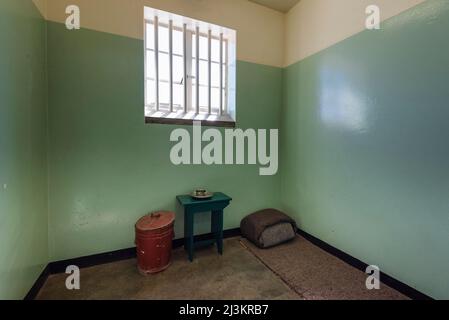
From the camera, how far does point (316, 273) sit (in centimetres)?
189

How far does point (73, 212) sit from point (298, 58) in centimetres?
321

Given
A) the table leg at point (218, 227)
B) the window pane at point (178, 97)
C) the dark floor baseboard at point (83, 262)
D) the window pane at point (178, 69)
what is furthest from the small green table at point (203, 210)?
the window pane at point (178, 69)

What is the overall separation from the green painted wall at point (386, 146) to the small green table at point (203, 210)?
46.4 inches

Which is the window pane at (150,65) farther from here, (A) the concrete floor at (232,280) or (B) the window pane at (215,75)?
(A) the concrete floor at (232,280)

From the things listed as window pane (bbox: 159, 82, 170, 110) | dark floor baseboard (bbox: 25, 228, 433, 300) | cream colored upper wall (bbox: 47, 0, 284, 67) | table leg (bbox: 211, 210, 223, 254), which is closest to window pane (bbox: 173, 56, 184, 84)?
window pane (bbox: 159, 82, 170, 110)

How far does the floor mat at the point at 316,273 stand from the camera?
5.29 ft

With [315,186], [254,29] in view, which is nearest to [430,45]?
[315,186]

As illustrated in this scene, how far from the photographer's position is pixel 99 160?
199 centimetres

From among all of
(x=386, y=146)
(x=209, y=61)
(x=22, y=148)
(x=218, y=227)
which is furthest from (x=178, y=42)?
(x=386, y=146)

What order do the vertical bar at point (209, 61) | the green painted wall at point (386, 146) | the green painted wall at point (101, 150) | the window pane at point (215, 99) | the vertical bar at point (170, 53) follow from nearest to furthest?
the green painted wall at point (386, 146) → the green painted wall at point (101, 150) → the vertical bar at point (170, 53) → the vertical bar at point (209, 61) → the window pane at point (215, 99)

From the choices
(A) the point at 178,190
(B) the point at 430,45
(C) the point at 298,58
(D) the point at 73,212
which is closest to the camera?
(B) the point at 430,45

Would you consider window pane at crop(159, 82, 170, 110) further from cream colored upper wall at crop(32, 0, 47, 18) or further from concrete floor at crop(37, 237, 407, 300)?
concrete floor at crop(37, 237, 407, 300)

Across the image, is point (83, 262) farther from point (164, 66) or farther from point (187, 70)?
point (187, 70)
